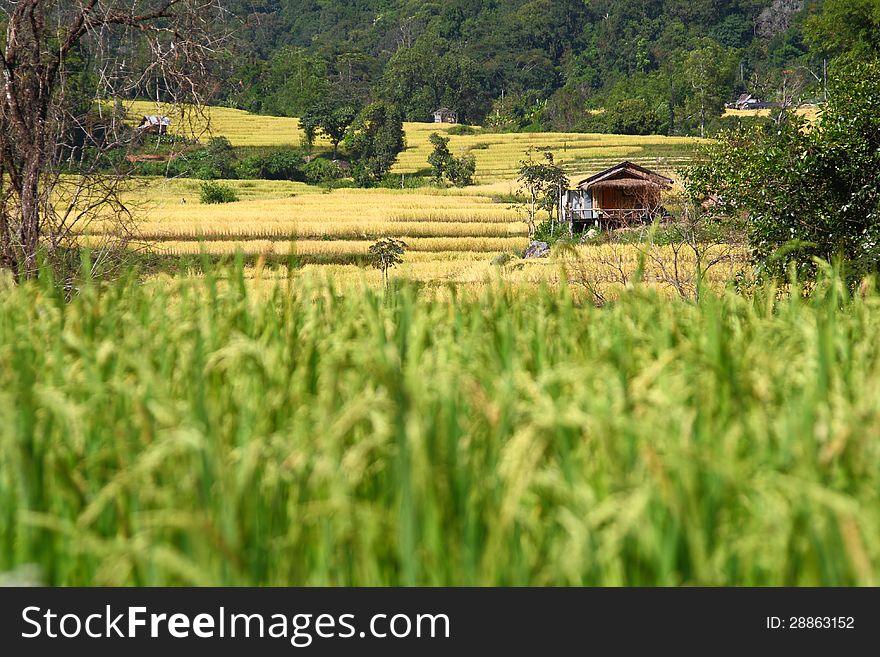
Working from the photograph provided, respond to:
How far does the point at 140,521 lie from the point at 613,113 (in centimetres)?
9633

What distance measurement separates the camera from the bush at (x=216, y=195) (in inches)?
2151

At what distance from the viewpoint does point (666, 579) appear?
143cm

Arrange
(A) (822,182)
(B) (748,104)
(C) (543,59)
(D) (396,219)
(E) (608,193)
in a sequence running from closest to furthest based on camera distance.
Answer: (A) (822,182)
(D) (396,219)
(E) (608,193)
(B) (748,104)
(C) (543,59)

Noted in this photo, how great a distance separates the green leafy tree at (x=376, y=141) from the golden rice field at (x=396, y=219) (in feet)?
5.00

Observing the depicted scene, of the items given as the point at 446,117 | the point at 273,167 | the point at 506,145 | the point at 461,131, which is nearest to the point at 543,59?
the point at 446,117

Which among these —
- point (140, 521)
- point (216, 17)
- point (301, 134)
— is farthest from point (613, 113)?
point (140, 521)

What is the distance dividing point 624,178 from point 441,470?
46.1 m

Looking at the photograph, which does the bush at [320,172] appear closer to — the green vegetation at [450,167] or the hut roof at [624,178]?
the green vegetation at [450,167]

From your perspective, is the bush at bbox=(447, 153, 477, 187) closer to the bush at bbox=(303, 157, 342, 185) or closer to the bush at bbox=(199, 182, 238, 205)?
the bush at bbox=(303, 157, 342, 185)

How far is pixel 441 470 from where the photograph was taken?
1.61 meters

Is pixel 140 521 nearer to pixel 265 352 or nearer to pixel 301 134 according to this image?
pixel 265 352

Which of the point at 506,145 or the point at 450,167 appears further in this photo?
the point at 506,145

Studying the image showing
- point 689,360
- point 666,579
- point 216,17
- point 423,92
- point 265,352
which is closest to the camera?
point 666,579

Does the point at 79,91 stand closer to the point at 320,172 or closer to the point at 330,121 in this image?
the point at 320,172
